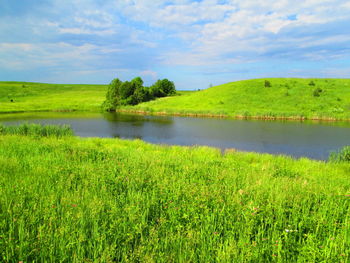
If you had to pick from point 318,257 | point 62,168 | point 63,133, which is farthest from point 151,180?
point 63,133

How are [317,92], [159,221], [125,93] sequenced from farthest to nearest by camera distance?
[125,93] → [317,92] → [159,221]

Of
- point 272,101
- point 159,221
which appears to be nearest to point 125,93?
point 272,101

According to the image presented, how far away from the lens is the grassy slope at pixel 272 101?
4530 centimetres

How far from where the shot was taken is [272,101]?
53.3 meters

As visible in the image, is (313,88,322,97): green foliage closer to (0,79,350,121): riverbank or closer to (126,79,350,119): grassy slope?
(0,79,350,121): riverbank

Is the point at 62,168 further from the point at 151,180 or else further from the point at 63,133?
the point at 63,133

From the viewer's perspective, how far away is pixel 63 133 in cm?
1800

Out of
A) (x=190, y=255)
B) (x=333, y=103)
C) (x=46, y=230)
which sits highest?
(x=333, y=103)

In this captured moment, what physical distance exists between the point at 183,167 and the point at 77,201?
4253 mm

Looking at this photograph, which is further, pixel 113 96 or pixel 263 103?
pixel 113 96

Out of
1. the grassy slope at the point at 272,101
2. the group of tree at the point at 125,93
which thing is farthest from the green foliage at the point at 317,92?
the group of tree at the point at 125,93

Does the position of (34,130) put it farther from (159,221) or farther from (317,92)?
(317,92)

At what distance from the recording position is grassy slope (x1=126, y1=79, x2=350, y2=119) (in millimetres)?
45300

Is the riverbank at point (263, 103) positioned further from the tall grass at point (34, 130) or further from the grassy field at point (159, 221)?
the grassy field at point (159, 221)
